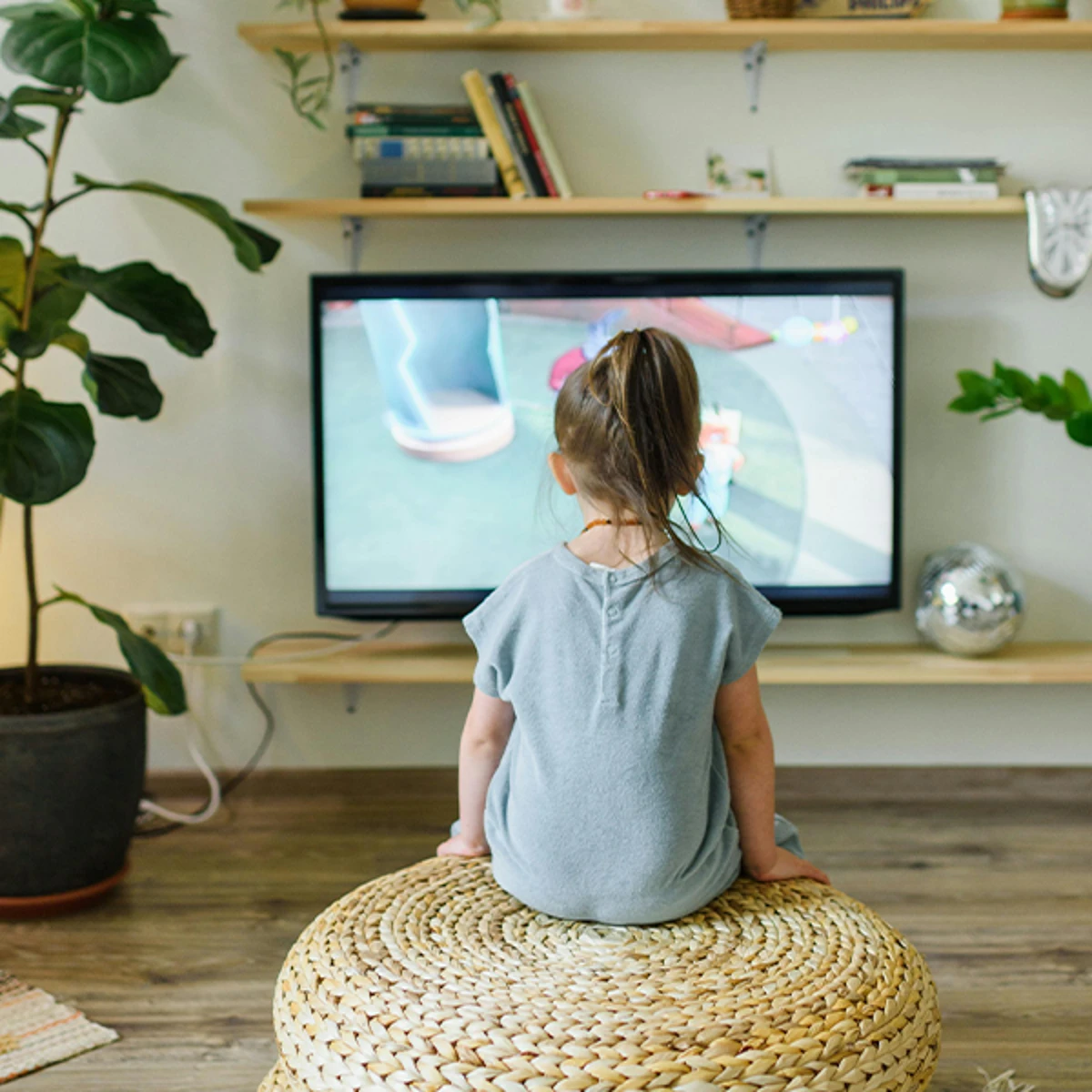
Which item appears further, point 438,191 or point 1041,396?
point 438,191

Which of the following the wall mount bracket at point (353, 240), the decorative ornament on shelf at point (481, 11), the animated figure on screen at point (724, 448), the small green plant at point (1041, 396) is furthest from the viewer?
the wall mount bracket at point (353, 240)

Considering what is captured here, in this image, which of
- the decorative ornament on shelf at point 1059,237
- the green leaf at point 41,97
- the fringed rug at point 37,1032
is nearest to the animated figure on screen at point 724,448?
the decorative ornament on shelf at point 1059,237

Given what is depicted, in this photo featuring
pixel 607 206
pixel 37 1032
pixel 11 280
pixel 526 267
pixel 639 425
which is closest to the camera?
pixel 639 425

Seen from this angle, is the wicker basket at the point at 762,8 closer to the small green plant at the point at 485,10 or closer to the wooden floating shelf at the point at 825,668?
the small green plant at the point at 485,10

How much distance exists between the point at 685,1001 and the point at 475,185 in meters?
1.70

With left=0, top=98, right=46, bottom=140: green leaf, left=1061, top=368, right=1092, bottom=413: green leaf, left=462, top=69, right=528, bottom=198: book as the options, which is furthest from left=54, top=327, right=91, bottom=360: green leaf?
left=1061, top=368, right=1092, bottom=413: green leaf

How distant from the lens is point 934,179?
7.90 feet

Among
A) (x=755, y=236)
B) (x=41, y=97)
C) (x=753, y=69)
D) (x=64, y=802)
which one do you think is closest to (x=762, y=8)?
(x=753, y=69)

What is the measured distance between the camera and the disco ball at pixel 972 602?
2406mm

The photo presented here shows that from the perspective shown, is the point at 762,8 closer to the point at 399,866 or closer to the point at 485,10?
the point at 485,10

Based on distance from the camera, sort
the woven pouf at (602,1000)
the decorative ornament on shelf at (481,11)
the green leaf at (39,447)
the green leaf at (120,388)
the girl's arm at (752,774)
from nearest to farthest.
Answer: the woven pouf at (602,1000), the girl's arm at (752,774), the green leaf at (39,447), the green leaf at (120,388), the decorative ornament on shelf at (481,11)

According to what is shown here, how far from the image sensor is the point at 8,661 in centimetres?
261

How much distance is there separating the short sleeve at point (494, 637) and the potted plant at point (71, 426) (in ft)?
2.83

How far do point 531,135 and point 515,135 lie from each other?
3 cm
